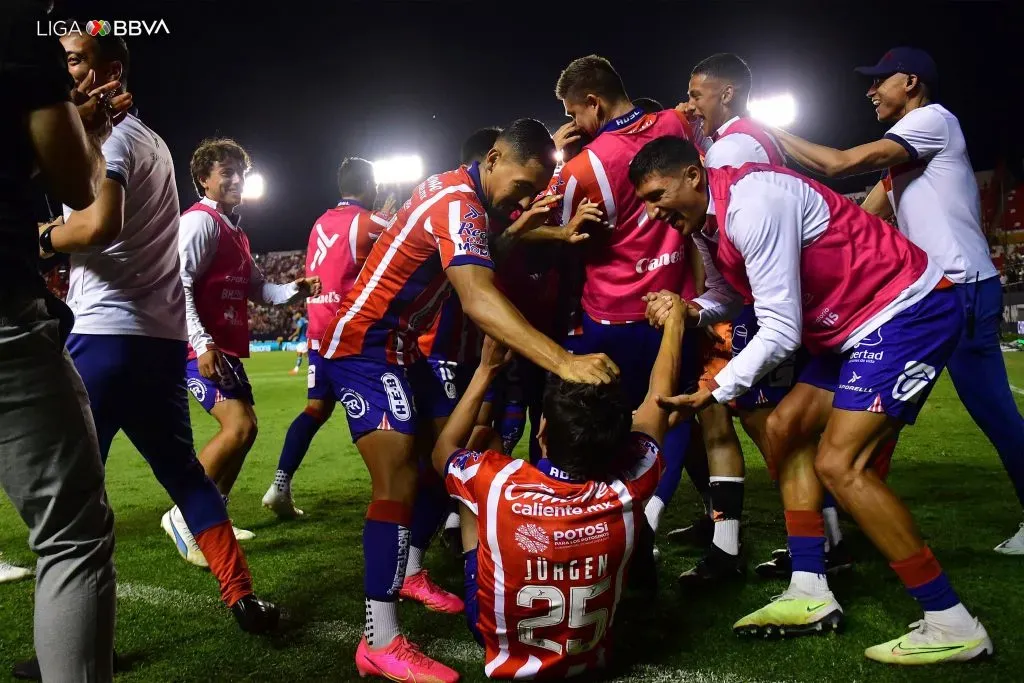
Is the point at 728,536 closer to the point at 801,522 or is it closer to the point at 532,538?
the point at 801,522

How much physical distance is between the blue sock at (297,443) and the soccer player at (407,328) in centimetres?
237

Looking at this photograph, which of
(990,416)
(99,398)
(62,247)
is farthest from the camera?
(990,416)

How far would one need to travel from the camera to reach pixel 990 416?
3.73 m

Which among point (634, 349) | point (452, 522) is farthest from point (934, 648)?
point (452, 522)

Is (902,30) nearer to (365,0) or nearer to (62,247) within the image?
(365,0)

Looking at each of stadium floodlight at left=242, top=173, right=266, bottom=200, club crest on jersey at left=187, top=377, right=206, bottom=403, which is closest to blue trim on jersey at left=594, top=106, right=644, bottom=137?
club crest on jersey at left=187, top=377, right=206, bottom=403

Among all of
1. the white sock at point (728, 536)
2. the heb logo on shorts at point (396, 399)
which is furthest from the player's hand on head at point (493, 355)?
the white sock at point (728, 536)

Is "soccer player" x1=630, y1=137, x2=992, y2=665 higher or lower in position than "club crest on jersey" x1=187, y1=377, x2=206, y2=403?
higher

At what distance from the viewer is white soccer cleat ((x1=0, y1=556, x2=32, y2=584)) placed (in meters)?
3.79

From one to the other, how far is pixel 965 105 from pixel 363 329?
28532mm

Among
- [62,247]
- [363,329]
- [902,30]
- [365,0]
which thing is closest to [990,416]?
[363,329]

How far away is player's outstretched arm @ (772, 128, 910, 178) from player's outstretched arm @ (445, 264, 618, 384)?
177 cm

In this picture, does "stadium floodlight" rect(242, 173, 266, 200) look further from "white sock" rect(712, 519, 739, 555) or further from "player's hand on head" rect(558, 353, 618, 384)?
"player's hand on head" rect(558, 353, 618, 384)

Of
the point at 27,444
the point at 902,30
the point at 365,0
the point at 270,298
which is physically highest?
the point at 365,0
